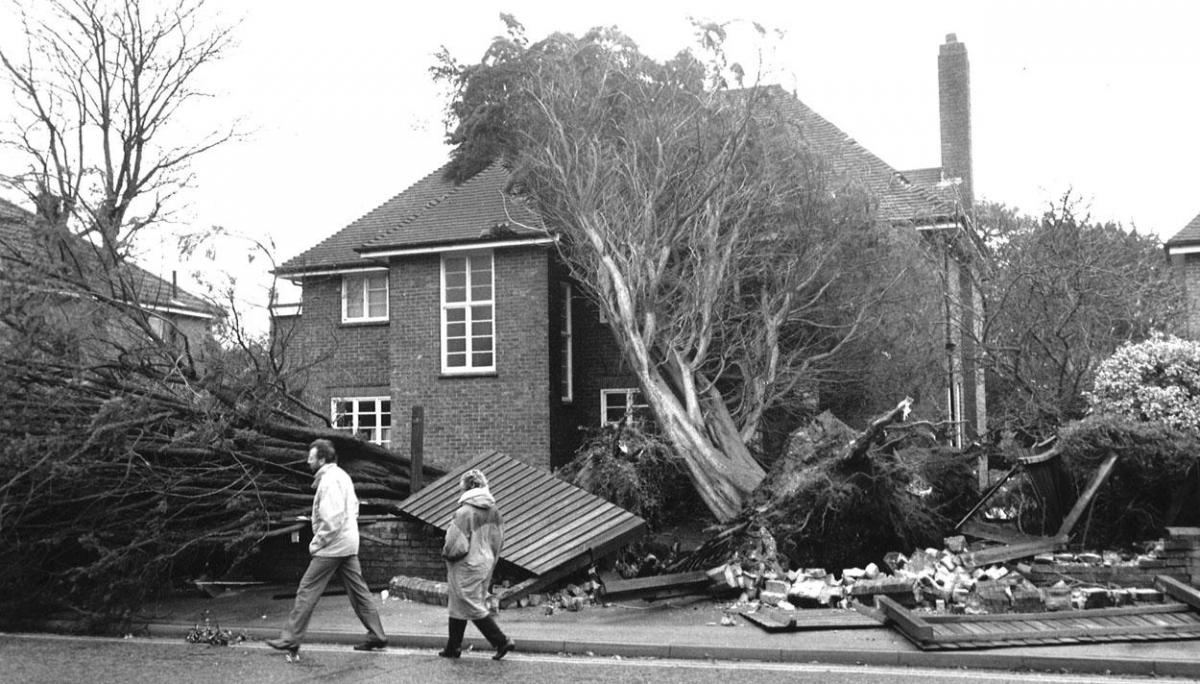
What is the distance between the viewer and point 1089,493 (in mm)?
12875

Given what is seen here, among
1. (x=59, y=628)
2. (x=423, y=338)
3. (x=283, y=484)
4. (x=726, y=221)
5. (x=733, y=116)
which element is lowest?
(x=59, y=628)

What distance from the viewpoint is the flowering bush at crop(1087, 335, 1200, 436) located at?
45.1 ft

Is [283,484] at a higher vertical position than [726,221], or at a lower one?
lower

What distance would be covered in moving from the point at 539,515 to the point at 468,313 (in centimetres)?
908

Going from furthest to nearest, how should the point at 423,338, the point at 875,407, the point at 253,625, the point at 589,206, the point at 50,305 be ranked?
the point at 423,338, the point at 875,407, the point at 589,206, the point at 50,305, the point at 253,625

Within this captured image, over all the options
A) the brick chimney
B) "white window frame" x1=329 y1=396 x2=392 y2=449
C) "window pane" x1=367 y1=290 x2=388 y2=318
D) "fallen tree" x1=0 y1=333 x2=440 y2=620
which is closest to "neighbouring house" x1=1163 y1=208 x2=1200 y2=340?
the brick chimney

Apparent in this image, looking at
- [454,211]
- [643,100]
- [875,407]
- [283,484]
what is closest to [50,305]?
[283,484]

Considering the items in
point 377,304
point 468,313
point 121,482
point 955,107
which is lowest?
point 121,482

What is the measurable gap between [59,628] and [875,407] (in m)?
13.1

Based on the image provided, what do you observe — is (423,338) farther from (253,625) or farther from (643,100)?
(253,625)

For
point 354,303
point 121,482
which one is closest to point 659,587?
point 121,482

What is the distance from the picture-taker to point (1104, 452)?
12984 mm

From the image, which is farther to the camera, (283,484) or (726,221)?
(726,221)

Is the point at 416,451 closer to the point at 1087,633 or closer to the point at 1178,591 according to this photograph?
the point at 1087,633
